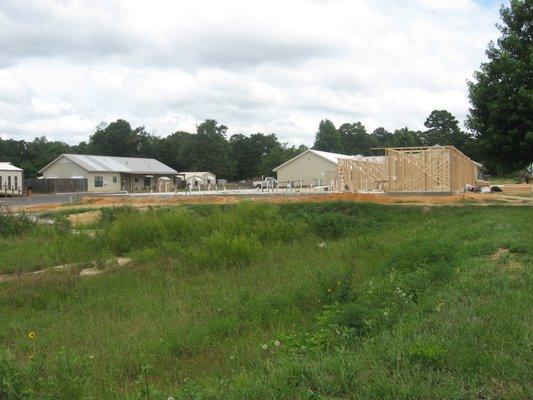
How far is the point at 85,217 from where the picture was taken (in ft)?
86.7

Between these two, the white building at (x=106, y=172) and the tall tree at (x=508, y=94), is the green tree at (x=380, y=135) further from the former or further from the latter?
the tall tree at (x=508, y=94)

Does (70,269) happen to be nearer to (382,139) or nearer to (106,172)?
(106,172)

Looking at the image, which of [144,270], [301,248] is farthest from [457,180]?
[144,270]

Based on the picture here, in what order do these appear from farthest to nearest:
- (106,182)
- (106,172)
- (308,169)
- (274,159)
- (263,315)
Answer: (274,159)
(106,182)
(106,172)
(308,169)
(263,315)

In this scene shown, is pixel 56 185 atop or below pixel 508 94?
below

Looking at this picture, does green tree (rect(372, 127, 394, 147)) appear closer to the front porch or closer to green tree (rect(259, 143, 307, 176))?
green tree (rect(259, 143, 307, 176))

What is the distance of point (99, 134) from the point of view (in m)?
101

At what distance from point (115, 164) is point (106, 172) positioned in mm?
3948

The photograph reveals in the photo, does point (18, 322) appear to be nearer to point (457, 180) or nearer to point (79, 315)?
point (79, 315)

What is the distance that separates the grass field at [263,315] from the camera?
15.5 ft

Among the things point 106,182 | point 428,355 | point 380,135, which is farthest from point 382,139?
point 428,355

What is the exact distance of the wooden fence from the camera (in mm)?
63938

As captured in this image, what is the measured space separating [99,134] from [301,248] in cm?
9126

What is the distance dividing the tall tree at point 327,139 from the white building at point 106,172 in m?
45.8
